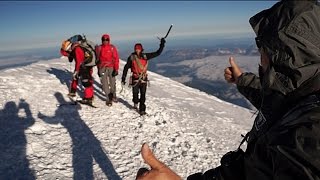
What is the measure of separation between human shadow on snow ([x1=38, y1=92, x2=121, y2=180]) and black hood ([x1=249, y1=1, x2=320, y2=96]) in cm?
633

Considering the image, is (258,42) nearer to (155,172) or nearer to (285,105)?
(285,105)

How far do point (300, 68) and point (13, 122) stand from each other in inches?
415

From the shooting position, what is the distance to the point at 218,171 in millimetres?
2137

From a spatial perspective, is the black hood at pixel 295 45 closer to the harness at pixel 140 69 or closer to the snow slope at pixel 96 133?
the snow slope at pixel 96 133

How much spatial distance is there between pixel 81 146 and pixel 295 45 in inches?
326

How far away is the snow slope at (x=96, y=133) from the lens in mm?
8031

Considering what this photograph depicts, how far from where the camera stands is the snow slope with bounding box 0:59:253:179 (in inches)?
316

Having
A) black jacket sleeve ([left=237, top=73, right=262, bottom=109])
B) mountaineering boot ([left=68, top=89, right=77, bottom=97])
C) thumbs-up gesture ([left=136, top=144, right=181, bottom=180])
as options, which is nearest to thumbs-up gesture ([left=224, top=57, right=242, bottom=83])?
black jacket sleeve ([left=237, top=73, right=262, bottom=109])

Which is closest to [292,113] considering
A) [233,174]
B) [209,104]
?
[233,174]

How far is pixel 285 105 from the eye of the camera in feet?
6.17

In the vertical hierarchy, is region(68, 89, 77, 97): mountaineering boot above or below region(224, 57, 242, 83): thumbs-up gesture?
below

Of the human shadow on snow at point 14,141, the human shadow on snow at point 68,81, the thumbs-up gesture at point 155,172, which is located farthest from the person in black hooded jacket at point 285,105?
the human shadow on snow at point 68,81

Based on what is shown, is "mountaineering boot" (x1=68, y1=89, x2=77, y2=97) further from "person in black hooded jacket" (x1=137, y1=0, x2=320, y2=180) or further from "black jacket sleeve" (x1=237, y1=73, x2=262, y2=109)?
"person in black hooded jacket" (x1=137, y1=0, x2=320, y2=180)

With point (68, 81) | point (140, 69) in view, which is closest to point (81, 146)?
point (140, 69)
